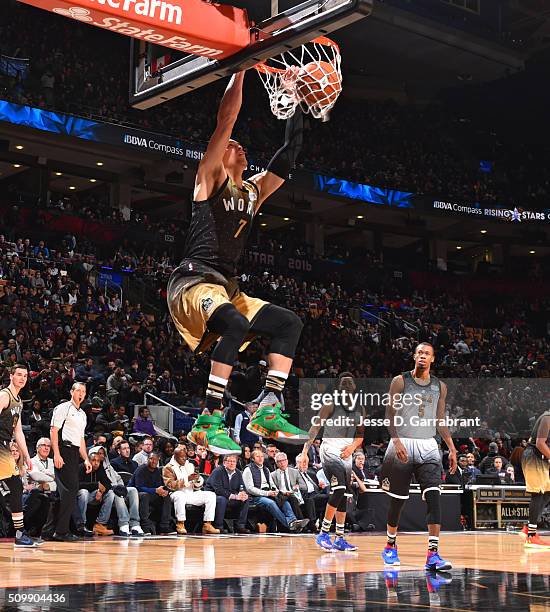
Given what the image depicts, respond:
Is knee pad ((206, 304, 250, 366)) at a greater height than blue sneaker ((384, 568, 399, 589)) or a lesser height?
greater

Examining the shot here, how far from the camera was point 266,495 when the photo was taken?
1448cm

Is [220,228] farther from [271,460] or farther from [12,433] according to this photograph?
[271,460]

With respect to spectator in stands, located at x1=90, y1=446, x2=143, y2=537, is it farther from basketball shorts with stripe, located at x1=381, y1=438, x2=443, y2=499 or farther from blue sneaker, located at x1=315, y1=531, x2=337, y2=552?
basketball shorts with stripe, located at x1=381, y1=438, x2=443, y2=499

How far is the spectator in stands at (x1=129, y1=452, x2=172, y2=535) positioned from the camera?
44.2 feet

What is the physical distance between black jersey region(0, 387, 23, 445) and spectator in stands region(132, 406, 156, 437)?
6423 mm

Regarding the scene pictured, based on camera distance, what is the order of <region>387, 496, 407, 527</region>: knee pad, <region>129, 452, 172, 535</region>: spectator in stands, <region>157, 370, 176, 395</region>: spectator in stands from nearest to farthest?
<region>387, 496, 407, 527</region>: knee pad, <region>129, 452, 172, 535</region>: spectator in stands, <region>157, 370, 176, 395</region>: spectator in stands

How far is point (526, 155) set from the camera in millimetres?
39094

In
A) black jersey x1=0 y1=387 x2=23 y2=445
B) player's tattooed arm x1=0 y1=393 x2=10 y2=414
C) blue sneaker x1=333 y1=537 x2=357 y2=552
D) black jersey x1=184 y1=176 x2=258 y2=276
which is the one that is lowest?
blue sneaker x1=333 y1=537 x2=357 y2=552

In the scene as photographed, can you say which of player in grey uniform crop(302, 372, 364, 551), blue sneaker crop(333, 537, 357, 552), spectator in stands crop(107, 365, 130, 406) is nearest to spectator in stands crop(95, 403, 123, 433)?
spectator in stands crop(107, 365, 130, 406)

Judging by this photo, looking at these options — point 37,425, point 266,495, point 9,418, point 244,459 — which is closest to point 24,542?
point 9,418

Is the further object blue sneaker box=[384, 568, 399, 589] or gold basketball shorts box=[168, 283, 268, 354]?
blue sneaker box=[384, 568, 399, 589]

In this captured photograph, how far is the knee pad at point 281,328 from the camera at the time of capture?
5.41 m

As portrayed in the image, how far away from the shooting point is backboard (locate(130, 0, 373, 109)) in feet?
16.9

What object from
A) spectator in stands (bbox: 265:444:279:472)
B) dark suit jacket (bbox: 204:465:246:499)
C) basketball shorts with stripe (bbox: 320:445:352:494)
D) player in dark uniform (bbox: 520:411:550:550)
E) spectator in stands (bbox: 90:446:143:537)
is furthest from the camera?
spectator in stands (bbox: 265:444:279:472)
